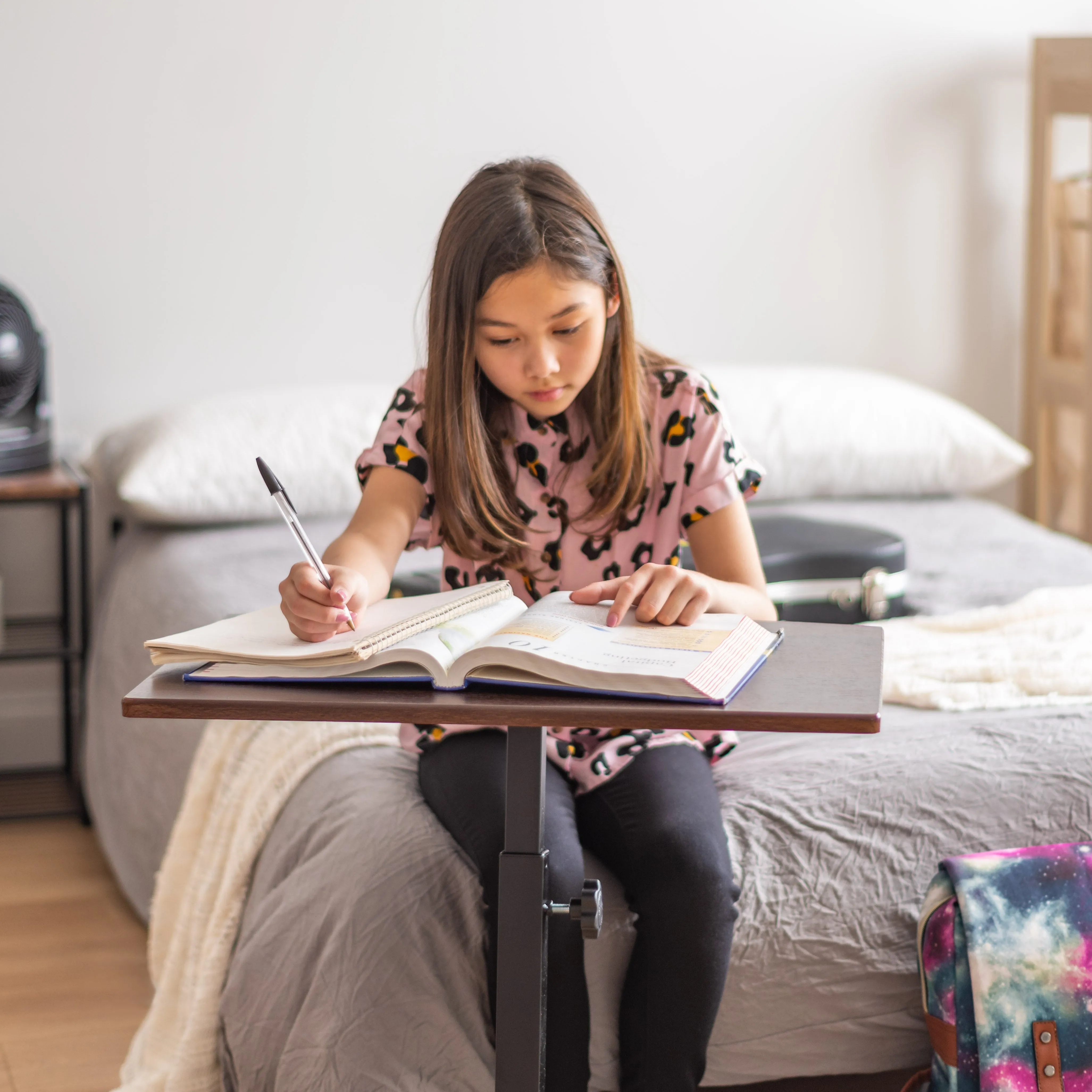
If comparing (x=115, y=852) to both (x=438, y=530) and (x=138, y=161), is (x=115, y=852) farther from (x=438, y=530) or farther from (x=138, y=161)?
(x=138, y=161)

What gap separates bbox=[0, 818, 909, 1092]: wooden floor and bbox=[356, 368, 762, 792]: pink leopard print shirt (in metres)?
0.49

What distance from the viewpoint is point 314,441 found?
2.27m

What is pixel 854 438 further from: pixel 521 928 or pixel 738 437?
pixel 521 928

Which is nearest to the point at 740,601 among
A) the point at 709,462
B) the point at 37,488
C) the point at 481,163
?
the point at 709,462

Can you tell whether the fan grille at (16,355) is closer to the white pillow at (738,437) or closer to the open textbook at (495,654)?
the white pillow at (738,437)

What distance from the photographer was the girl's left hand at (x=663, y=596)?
0.99 meters

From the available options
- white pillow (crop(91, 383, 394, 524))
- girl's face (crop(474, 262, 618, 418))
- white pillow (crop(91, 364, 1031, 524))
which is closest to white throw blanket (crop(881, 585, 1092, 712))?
girl's face (crop(474, 262, 618, 418))

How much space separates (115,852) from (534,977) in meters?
1.26

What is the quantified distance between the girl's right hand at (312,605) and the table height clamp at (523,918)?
0.45ft

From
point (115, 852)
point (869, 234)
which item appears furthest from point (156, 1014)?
point (869, 234)

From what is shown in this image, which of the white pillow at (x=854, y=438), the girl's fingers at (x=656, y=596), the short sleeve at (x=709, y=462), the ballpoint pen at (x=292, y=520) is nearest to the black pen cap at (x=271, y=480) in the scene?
the ballpoint pen at (x=292, y=520)

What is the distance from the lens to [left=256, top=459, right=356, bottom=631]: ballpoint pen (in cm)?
93

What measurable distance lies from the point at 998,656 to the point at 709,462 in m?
0.49

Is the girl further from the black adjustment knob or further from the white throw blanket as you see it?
the white throw blanket
